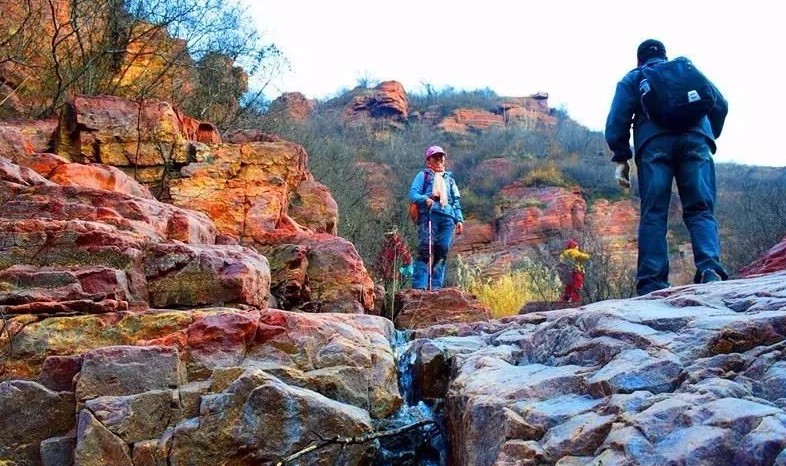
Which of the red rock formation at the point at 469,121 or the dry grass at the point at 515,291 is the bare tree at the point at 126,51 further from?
the red rock formation at the point at 469,121

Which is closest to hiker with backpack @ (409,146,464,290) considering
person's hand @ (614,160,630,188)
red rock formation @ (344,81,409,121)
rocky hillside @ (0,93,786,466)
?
rocky hillside @ (0,93,786,466)

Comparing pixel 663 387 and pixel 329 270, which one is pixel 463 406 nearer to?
pixel 663 387

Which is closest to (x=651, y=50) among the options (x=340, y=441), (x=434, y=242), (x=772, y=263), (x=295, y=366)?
(x=772, y=263)

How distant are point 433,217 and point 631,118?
312 centimetres

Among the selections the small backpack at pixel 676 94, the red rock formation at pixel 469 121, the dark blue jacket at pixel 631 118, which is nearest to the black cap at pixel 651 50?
the dark blue jacket at pixel 631 118

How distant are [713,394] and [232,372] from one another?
2468 millimetres

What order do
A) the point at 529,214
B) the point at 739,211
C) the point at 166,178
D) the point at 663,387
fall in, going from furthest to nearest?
1. the point at 529,214
2. the point at 739,211
3. the point at 166,178
4. the point at 663,387

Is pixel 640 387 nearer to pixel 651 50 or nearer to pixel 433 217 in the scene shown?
pixel 651 50

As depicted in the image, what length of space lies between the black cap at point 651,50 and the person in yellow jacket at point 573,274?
393 cm

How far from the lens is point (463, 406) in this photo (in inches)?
130

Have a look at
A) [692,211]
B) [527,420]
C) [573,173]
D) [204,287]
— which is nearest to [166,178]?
[204,287]

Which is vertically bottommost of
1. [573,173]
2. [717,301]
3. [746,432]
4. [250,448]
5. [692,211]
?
[250,448]

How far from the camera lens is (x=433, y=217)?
26.7ft

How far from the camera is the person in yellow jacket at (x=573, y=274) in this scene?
29.5 ft
